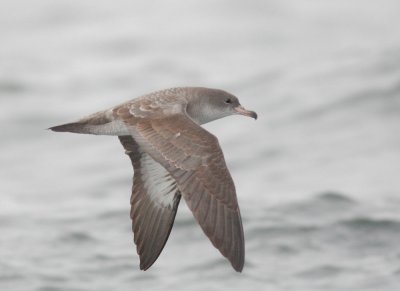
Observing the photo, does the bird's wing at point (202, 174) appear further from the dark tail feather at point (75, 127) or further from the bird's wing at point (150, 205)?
the bird's wing at point (150, 205)

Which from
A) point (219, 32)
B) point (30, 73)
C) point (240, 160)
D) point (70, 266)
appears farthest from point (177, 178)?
point (219, 32)

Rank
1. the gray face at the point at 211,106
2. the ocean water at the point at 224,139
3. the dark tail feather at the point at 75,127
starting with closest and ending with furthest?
the dark tail feather at the point at 75,127, the gray face at the point at 211,106, the ocean water at the point at 224,139

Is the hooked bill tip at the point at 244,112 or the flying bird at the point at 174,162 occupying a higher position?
the hooked bill tip at the point at 244,112

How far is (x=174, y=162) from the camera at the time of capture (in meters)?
9.84

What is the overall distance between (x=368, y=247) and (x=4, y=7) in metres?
12.5

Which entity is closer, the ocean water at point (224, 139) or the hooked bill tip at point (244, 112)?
the hooked bill tip at point (244, 112)

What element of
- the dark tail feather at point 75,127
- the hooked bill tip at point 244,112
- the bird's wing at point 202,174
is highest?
the hooked bill tip at point 244,112

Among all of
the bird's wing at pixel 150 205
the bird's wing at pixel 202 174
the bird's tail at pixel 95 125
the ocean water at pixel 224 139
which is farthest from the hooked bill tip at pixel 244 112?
the ocean water at pixel 224 139

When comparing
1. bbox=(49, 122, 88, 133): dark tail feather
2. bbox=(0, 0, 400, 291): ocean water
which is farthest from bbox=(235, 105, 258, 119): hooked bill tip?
bbox=(0, 0, 400, 291): ocean water

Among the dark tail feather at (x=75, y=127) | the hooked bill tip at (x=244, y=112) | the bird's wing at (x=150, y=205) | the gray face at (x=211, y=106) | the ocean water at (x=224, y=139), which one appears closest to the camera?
the dark tail feather at (x=75, y=127)

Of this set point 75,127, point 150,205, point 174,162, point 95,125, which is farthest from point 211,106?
point 174,162

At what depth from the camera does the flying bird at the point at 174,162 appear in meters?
9.56

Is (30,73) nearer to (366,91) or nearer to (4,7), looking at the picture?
(4,7)

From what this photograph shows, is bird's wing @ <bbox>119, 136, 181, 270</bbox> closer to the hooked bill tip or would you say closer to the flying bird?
the flying bird
